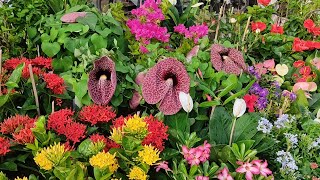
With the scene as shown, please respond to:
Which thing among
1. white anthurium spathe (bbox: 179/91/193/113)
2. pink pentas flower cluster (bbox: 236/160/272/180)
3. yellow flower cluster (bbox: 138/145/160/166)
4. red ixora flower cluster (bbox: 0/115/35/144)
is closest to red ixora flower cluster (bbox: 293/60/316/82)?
white anthurium spathe (bbox: 179/91/193/113)

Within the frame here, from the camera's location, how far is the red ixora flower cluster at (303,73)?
228cm

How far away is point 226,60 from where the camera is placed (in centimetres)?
197

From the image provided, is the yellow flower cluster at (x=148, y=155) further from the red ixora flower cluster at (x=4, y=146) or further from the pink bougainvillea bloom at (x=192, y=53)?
the pink bougainvillea bloom at (x=192, y=53)

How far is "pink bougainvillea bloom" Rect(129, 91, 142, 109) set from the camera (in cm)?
175

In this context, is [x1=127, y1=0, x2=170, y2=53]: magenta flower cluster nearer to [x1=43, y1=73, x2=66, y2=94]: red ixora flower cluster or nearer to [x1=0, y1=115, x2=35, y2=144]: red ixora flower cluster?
[x1=43, y1=73, x2=66, y2=94]: red ixora flower cluster

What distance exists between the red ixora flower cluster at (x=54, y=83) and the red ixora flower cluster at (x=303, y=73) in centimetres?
115

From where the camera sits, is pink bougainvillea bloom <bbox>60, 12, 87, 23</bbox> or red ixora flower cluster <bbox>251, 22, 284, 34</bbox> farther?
red ixora flower cluster <bbox>251, 22, 284, 34</bbox>

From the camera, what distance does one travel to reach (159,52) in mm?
1916

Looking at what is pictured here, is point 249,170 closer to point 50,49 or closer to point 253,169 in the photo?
point 253,169

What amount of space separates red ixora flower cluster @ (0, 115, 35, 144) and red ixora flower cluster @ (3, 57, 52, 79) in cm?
27

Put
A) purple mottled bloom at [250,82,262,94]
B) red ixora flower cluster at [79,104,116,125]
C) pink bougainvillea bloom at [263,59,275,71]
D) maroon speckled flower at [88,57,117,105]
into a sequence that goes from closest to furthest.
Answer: red ixora flower cluster at [79,104,116,125]
maroon speckled flower at [88,57,117,105]
purple mottled bloom at [250,82,262,94]
pink bougainvillea bloom at [263,59,275,71]

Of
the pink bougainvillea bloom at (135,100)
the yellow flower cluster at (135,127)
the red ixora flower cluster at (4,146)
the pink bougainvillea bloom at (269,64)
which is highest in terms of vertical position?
the yellow flower cluster at (135,127)

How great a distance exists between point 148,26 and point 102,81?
419mm

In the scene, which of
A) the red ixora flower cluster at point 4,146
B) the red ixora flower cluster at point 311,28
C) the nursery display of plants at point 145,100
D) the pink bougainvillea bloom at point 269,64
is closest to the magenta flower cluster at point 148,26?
the nursery display of plants at point 145,100
